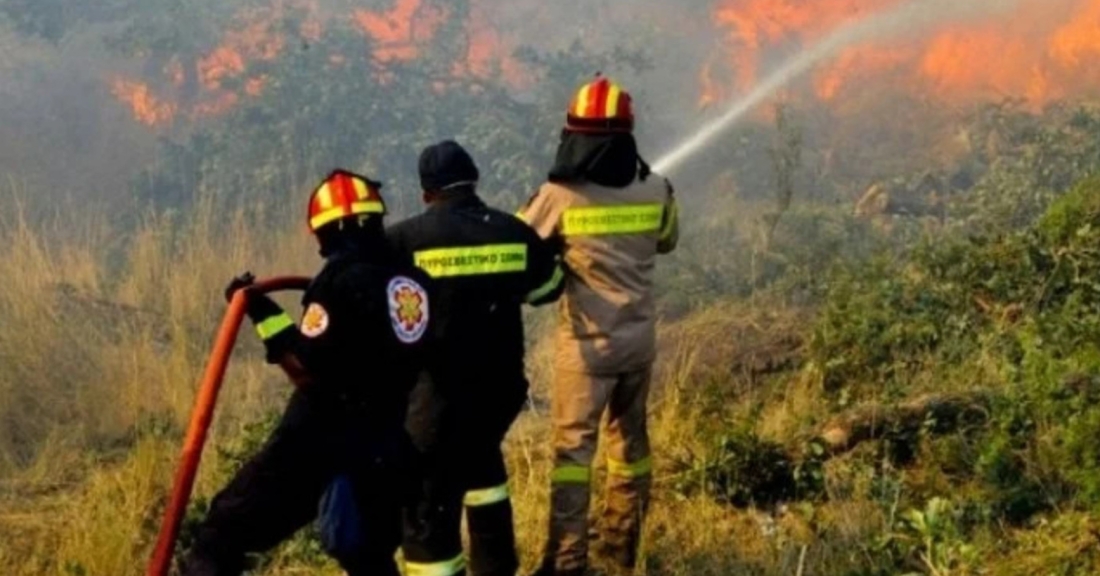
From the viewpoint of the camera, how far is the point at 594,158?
5.18 m

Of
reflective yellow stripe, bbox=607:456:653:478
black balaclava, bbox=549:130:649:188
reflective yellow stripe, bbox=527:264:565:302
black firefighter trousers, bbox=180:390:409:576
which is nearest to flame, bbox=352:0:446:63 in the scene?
black balaclava, bbox=549:130:649:188

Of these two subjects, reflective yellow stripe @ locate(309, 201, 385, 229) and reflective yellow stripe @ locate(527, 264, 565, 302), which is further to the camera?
reflective yellow stripe @ locate(527, 264, 565, 302)

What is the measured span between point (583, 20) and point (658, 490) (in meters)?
14.3

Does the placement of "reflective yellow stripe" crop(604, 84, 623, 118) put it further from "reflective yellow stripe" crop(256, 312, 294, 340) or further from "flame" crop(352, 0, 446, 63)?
"flame" crop(352, 0, 446, 63)

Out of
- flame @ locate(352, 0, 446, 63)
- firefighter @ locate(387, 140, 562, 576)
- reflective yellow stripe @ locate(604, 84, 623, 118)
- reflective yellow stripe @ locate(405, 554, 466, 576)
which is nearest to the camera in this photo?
reflective yellow stripe @ locate(405, 554, 466, 576)

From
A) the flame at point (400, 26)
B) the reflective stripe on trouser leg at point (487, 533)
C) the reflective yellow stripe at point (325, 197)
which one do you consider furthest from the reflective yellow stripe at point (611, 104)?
the flame at point (400, 26)

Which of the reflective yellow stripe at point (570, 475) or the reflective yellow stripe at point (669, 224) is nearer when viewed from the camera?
the reflective yellow stripe at point (570, 475)

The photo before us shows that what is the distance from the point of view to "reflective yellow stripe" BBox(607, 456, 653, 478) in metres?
5.43

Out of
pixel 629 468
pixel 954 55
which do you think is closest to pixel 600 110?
pixel 629 468

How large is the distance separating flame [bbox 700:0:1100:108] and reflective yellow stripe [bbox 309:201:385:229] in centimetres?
1296

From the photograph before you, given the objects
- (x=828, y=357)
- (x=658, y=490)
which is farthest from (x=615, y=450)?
(x=828, y=357)

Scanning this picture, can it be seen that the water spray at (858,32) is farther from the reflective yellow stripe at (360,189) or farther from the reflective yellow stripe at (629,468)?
the reflective yellow stripe at (360,189)

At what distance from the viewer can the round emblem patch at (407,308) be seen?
14.0 ft

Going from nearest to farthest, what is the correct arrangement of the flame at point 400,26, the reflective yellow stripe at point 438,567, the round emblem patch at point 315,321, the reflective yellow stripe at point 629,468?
1. the round emblem patch at point 315,321
2. the reflective yellow stripe at point 438,567
3. the reflective yellow stripe at point 629,468
4. the flame at point 400,26
